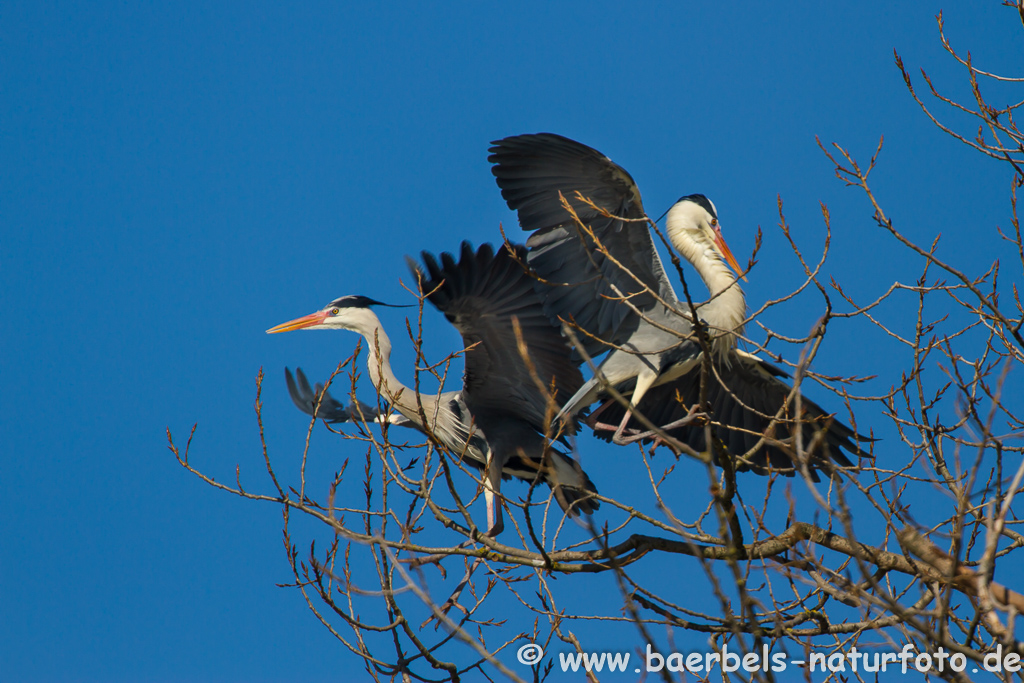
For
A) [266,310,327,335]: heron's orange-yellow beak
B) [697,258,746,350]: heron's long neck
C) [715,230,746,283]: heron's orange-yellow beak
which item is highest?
[266,310,327,335]: heron's orange-yellow beak

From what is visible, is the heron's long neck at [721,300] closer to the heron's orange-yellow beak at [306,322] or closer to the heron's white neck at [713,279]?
the heron's white neck at [713,279]

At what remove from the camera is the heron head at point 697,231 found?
511 cm

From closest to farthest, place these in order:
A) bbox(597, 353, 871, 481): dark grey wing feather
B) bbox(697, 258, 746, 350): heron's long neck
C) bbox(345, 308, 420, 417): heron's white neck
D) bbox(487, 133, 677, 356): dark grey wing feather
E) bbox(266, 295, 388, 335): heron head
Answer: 1. bbox(697, 258, 746, 350): heron's long neck
2. bbox(487, 133, 677, 356): dark grey wing feather
3. bbox(597, 353, 871, 481): dark grey wing feather
4. bbox(345, 308, 420, 417): heron's white neck
5. bbox(266, 295, 388, 335): heron head

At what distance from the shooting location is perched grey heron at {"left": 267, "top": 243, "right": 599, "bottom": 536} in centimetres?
544

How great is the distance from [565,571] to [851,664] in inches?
43.4

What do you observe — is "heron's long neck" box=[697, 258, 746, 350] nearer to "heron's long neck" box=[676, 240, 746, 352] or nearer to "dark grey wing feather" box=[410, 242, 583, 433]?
"heron's long neck" box=[676, 240, 746, 352]

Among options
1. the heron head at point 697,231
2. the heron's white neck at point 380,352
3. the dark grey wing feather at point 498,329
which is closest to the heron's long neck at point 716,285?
the heron head at point 697,231

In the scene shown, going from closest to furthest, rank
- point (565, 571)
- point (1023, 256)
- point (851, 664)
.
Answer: point (851, 664)
point (1023, 256)
point (565, 571)

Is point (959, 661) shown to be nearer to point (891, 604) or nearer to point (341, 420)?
point (891, 604)

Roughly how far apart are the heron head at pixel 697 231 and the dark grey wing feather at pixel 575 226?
0.62 ft

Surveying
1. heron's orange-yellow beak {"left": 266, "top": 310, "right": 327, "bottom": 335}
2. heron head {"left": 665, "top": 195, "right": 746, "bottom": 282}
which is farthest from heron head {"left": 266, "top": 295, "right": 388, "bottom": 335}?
heron head {"left": 665, "top": 195, "right": 746, "bottom": 282}

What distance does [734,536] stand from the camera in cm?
310

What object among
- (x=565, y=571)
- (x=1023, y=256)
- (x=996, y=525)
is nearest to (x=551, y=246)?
(x=565, y=571)

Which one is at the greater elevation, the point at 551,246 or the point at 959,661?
the point at 551,246
